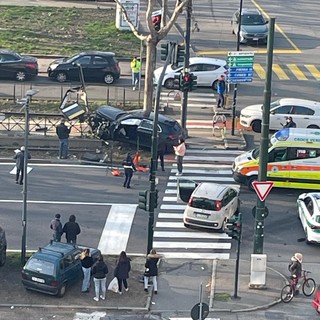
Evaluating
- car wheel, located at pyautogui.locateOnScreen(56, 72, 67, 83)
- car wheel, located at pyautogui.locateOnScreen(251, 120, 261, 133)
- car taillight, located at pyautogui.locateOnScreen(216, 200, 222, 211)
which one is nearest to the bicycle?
car taillight, located at pyautogui.locateOnScreen(216, 200, 222, 211)

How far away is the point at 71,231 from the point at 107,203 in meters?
4.50

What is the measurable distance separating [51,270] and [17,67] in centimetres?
2211

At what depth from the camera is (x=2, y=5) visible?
201 ft

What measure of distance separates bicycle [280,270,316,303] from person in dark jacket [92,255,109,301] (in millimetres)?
4585

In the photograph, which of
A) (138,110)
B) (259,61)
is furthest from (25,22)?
(138,110)

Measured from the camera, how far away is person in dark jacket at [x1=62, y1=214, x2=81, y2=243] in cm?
2806

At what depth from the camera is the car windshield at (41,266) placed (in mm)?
25203

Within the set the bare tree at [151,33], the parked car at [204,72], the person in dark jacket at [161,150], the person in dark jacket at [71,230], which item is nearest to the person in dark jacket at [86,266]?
the person in dark jacket at [71,230]

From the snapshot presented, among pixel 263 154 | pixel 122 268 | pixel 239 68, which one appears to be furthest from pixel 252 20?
pixel 122 268

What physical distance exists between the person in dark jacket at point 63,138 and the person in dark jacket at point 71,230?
8337mm

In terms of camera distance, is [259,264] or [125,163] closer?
[259,264]

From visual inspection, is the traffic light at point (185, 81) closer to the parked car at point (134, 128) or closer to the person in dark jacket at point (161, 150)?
the person in dark jacket at point (161, 150)

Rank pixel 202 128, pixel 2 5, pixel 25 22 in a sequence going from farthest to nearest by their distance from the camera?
pixel 2 5
pixel 25 22
pixel 202 128

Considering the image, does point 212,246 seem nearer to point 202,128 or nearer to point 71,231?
point 71,231
